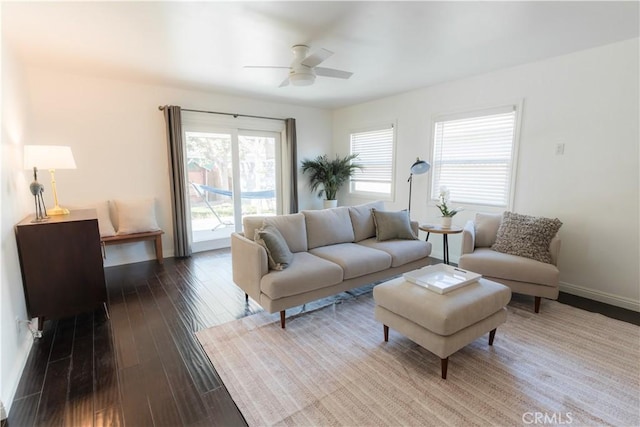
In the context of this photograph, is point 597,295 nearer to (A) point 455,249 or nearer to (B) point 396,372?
(A) point 455,249

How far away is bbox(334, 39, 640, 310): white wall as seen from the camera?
2.96 m

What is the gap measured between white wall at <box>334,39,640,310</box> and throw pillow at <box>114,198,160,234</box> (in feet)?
15.9

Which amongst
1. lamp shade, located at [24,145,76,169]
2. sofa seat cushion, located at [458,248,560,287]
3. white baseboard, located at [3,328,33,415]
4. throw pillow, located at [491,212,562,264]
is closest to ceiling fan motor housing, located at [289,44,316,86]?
lamp shade, located at [24,145,76,169]

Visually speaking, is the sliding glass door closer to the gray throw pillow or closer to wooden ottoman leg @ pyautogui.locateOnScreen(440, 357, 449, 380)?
the gray throw pillow

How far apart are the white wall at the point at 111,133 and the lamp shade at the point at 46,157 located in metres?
1.41

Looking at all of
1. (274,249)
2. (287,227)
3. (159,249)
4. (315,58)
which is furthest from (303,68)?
(159,249)

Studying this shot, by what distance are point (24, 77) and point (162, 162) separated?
173 cm

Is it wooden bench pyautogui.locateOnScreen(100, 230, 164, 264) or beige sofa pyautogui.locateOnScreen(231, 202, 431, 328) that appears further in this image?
wooden bench pyautogui.locateOnScreen(100, 230, 164, 264)

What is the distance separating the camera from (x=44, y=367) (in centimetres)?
214

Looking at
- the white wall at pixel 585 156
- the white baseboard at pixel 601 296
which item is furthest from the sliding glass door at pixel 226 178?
the white baseboard at pixel 601 296

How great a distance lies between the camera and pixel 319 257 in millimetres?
3139

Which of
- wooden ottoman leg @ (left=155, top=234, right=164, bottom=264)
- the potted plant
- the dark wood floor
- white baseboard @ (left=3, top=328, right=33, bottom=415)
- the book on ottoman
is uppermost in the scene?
the potted plant

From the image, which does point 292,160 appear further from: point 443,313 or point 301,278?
point 443,313

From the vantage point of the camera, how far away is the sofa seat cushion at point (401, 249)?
3346 millimetres
